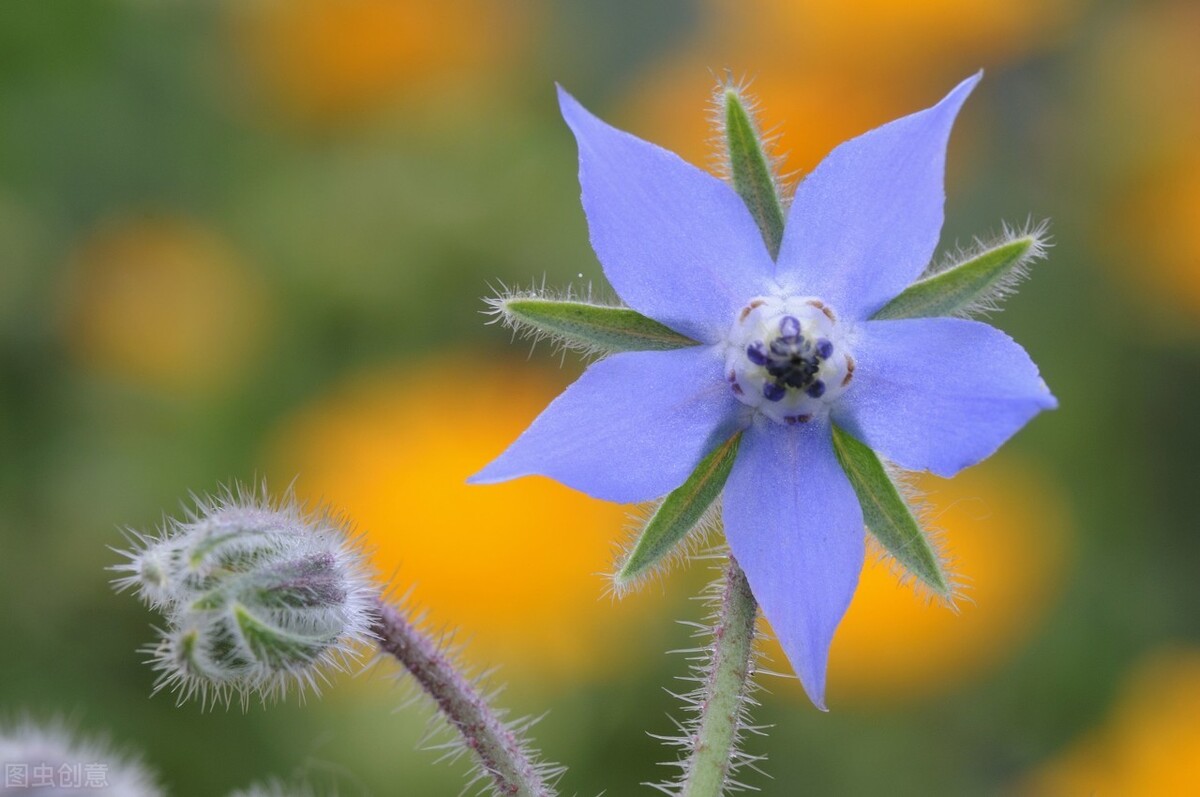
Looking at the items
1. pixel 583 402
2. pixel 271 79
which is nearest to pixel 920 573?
pixel 583 402

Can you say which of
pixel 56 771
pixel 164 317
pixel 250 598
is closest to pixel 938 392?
pixel 250 598

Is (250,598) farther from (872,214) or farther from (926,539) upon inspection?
(872,214)

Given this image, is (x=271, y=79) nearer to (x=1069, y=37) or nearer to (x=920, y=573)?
(x=1069, y=37)

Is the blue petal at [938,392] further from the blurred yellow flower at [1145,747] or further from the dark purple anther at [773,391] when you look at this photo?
the blurred yellow flower at [1145,747]

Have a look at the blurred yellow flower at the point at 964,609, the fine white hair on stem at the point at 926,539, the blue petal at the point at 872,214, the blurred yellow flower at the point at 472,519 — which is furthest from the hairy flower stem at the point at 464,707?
the blurred yellow flower at the point at 964,609

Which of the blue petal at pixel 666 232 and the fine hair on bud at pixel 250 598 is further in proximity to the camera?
the blue petal at pixel 666 232
